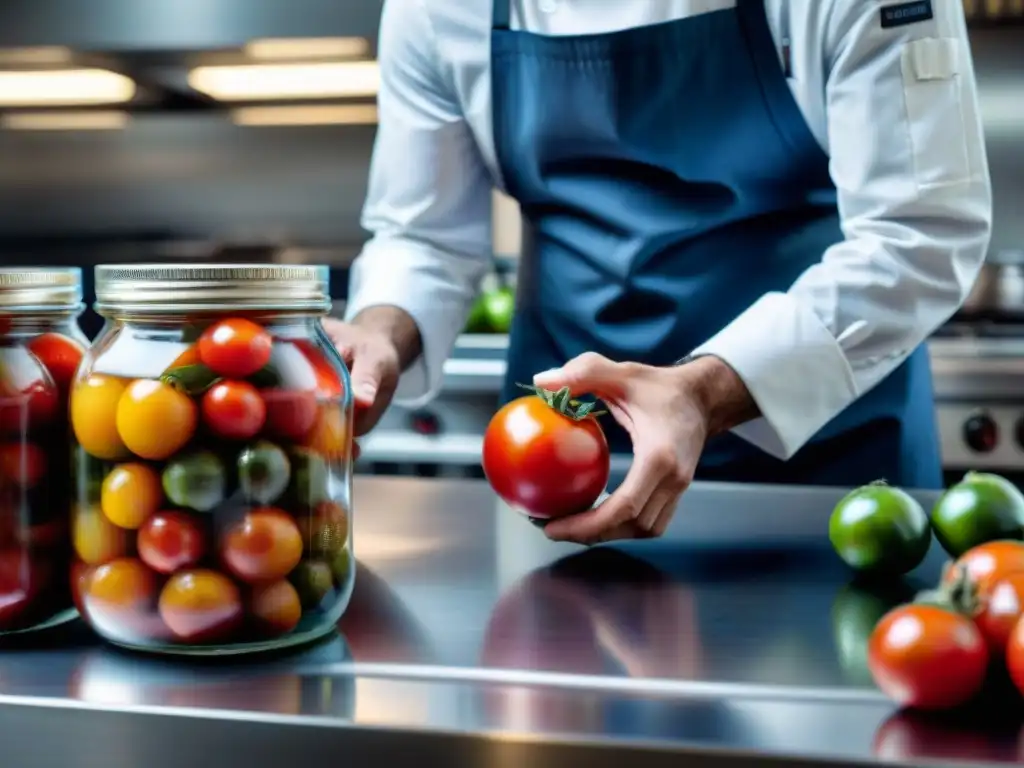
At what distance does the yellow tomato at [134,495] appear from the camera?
55cm

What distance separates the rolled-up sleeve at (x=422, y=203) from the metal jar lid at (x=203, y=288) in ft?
2.37

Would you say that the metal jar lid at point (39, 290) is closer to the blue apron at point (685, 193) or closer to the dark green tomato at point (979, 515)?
the dark green tomato at point (979, 515)

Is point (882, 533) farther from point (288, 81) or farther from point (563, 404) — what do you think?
point (288, 81)

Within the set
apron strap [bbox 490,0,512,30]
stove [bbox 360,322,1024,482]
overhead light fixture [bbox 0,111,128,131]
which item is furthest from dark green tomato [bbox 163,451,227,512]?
overhead light fixture [bbox 0,111,128,131]

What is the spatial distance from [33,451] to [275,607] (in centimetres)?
15

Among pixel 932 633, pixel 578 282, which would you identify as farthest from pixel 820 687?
pixel 578 282

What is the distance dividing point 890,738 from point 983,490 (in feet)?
1.04

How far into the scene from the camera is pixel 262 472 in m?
0.55

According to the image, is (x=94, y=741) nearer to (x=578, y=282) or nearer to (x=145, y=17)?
(x=578, y=282)

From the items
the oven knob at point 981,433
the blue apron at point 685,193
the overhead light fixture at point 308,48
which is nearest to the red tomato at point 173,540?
the blue apron at point 685,193

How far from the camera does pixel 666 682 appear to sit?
550mm

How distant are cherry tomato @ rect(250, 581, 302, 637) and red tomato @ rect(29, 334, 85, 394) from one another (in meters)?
0.15

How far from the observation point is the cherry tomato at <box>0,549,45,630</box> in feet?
1.95

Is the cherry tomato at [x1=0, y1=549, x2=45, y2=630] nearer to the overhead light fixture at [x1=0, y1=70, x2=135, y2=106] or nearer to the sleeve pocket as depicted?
the sleeve pocket
